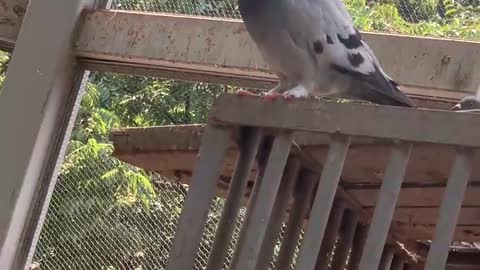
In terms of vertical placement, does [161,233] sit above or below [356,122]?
below

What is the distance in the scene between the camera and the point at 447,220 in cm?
96

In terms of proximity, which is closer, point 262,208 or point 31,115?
point 262,208

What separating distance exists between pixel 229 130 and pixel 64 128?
2.69ft

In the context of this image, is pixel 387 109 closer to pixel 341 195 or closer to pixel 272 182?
pixel 272 182

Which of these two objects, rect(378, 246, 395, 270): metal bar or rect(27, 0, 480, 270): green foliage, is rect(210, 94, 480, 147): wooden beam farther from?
rect(378, 246, 395, 270): metal bar

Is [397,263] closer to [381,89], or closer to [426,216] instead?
[426,216]

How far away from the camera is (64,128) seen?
184cm

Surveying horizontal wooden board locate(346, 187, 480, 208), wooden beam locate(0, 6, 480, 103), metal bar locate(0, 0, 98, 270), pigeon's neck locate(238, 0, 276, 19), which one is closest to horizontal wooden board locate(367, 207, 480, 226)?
horizontal wooden board locate(346, 187, 480, 208)

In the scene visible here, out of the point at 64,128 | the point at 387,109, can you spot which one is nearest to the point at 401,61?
the point at 387,109

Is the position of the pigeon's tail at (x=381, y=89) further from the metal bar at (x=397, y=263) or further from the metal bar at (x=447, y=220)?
the metal bar at (x=397, y=263)

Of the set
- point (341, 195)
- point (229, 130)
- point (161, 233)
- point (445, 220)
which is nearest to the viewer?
point (445, 220)

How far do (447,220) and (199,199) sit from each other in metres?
0.32

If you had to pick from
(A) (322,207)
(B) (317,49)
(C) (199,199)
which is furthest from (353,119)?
(B) (317,49)

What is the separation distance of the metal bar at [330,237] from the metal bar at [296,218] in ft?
0.39
